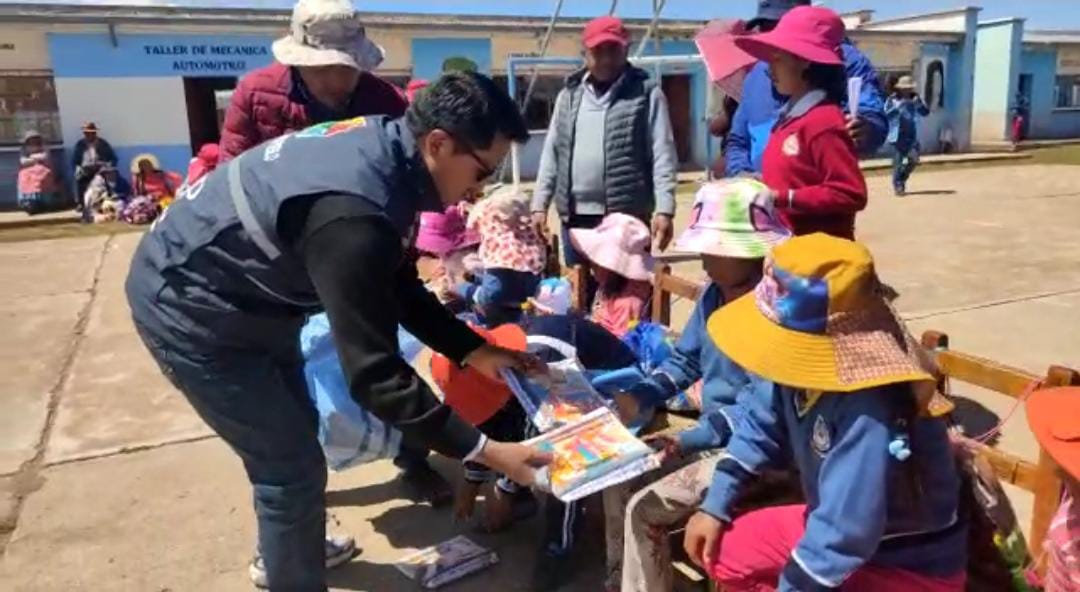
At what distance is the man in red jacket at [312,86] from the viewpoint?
320 cm

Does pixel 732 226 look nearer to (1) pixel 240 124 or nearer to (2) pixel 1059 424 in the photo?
(2) pixel 1059 424

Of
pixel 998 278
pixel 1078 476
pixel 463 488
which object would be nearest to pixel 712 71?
pixel 463 488

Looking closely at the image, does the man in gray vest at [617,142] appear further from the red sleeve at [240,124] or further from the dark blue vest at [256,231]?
the dark blue vest at [256,231]

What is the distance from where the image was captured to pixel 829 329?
68.1 inches

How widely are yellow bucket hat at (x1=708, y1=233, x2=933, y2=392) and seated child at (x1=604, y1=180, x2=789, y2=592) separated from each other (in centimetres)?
65

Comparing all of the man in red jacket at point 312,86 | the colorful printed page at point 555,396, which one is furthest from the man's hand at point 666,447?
the man in red jacket at point 312,86

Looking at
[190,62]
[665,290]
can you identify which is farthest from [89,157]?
[665,290]

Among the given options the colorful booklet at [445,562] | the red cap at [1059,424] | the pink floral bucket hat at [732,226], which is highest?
the pink floral bucket hat at [732,226]

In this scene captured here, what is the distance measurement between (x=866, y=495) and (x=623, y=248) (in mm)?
2249

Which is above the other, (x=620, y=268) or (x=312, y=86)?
(x=312, y=86)

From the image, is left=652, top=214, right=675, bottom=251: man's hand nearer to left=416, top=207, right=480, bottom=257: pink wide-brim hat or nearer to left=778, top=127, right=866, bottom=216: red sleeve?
left=416, top=207, right=480, bottom=257: pink wide-brim hat

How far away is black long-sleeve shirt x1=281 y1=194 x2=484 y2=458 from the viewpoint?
72.2 inches

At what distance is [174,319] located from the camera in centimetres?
224

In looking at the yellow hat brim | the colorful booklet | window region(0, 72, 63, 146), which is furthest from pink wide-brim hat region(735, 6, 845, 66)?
window region(0, 72, 63, 146)
